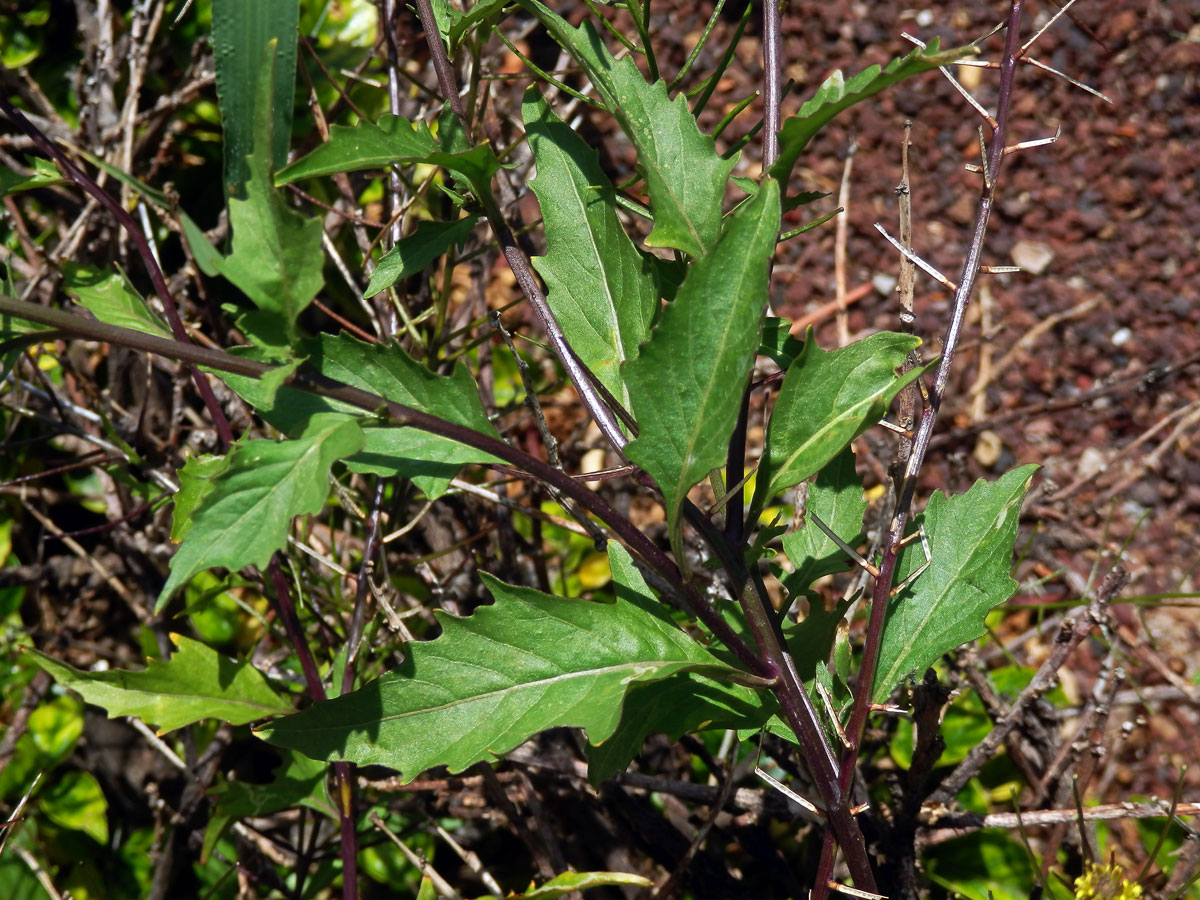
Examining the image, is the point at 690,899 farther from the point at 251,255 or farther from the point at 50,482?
the point at 50,482

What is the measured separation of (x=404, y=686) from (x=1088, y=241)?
228 centimetres

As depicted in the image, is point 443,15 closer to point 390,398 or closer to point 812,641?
point 390,398

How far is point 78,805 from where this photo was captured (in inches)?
73.5

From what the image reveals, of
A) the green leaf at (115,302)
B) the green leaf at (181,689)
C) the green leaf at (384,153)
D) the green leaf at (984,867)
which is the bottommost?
the green leaf at (984,867)

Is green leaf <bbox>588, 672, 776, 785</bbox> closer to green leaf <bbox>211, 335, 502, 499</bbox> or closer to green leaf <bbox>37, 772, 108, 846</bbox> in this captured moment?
green leaf <bbox>211, 335, 502, 499</bbox>

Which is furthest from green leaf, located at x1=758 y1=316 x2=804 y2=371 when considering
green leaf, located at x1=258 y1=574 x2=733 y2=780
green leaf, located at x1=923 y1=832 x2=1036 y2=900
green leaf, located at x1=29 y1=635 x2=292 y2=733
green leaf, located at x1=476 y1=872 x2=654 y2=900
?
green leaf, located at x1=923 y1=832 x2=1036 y2=900

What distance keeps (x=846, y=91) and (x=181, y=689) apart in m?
Answer: 1.07

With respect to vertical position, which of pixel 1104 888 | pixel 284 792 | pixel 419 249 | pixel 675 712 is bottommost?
pixel 1104 888

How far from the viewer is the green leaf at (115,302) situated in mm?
1138

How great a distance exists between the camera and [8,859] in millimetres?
1730

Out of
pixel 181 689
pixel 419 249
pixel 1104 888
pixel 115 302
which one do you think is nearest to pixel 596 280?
pixel 419 249

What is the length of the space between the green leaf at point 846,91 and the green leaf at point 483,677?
451mm

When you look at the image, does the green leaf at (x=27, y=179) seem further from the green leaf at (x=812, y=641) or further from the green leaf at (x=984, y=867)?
the green leaf at (x=984, y=867)

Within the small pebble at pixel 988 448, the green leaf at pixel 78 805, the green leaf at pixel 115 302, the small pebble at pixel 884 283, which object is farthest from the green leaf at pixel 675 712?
the small pebble at pixel 884 283
